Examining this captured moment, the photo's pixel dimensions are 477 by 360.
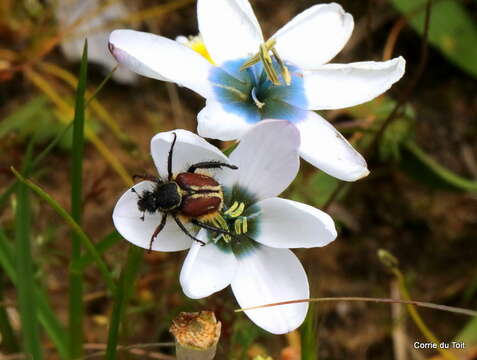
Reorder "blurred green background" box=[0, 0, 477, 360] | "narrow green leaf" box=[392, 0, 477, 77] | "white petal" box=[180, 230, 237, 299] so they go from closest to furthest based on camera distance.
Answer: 1. "white petal" box=[180, 230, 237, 299]
2. "blurred green background" box=[0, 0, 477, 360]
3. "narrow green leaf" box=[392, 0, 477, 77]

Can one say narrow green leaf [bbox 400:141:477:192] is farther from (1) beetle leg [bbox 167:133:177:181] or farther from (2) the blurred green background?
(1) beetle leg [bbox 167:133:177:181]

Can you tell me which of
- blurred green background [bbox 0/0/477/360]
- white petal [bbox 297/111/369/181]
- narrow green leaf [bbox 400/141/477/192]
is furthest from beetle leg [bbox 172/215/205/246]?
narrow green leaf [bbox 400/141/477/192]

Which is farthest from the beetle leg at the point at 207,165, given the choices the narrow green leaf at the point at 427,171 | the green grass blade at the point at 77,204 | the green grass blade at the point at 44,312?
the narrow green leaf at the point at 427,171

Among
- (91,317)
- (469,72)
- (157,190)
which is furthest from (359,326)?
(157,190)

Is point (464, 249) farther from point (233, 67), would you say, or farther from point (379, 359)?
point (233, 67)

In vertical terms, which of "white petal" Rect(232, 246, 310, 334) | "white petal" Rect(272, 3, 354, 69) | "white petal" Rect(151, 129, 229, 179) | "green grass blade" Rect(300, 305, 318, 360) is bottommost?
"green grass blade" Rect(300, 305, 318, 360)

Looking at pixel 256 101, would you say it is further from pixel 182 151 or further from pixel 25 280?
pixel 25 280
